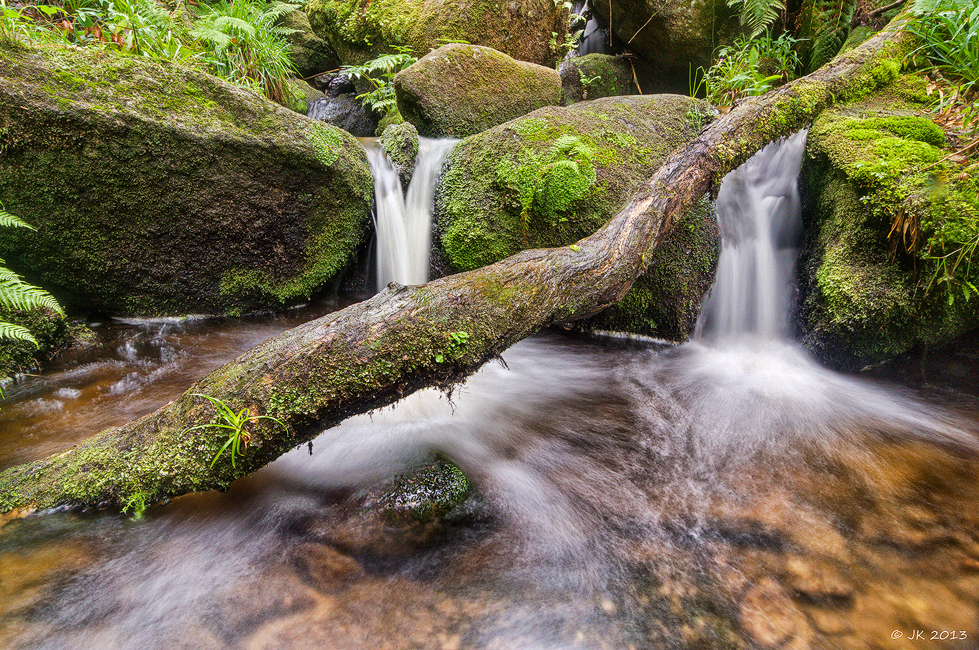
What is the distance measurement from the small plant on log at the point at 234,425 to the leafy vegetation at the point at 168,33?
11.8 ft

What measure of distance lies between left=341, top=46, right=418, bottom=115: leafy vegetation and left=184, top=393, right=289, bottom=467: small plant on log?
20.9 ft

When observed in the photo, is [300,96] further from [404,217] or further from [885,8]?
[885,8]

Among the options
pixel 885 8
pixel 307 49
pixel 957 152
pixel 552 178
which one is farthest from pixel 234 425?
pixel 307 49

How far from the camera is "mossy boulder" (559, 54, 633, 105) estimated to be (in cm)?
848

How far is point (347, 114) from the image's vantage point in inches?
326

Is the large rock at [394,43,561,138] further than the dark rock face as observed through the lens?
No

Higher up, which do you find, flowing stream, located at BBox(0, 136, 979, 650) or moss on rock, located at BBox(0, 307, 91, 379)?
moss on rock, located at BBox(0, 307, 91, 379)

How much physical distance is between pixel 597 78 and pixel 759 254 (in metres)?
5.57

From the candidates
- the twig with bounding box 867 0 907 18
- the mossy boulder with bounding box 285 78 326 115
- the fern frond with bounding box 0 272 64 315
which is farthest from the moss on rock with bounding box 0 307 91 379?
Answer: the twig with bounding box 867 0 907 18

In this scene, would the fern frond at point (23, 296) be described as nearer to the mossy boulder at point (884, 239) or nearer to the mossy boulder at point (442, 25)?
the mossy boulder at point (884, 239)

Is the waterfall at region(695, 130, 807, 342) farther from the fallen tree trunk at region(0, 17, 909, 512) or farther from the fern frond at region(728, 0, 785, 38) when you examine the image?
the fern frond at region(728, 0, 785, 38)

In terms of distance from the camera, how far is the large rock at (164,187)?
11.3ft

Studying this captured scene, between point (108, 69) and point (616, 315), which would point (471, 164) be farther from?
point (108, 69)

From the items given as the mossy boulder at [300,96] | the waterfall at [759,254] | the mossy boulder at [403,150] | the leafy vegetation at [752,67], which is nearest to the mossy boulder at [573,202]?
the waterfall at [759,254]
